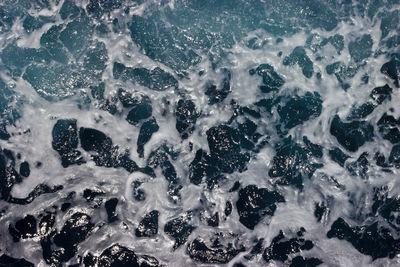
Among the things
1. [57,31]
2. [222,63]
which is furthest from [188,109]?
[57,31]

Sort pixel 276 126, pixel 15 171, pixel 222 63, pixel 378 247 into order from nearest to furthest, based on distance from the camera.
A: 1. pixel 378 247
2. pixel 15 171
3. pixel 276 126
4. pixel 222 63

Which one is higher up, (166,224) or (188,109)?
(188,109)

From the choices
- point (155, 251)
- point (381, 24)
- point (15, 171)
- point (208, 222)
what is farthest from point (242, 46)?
point (15, 171)

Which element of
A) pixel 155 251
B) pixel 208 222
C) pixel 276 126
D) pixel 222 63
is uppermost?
pixel 222 63

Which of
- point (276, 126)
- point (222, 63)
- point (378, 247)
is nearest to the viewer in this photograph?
point (378, 247)

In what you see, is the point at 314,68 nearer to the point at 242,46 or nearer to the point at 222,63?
the point at 242,46

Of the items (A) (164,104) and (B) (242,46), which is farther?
(B) (242,46)
